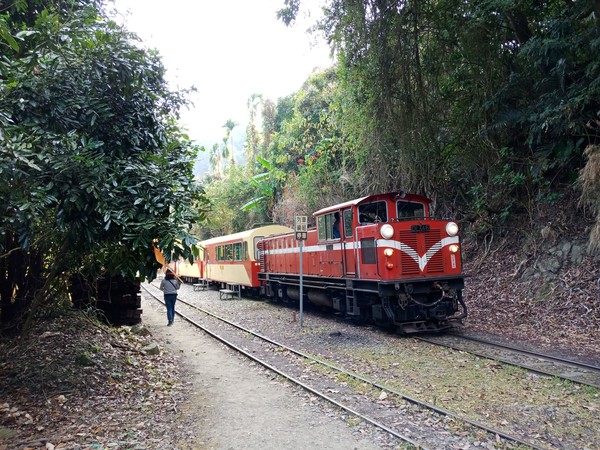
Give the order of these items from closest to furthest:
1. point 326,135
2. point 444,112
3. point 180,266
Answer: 1. point 444,112
2. point 326,135
3. point 180,266

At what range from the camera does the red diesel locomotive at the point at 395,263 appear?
10133 millimetres

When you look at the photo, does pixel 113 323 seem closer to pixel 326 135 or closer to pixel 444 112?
pixel 444 112

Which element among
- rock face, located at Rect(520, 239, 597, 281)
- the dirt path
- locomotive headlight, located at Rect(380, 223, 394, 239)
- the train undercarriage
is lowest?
the dirt path

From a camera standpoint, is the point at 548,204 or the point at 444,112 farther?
the point at 444,112

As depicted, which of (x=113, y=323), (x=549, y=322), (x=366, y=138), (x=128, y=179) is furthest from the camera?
(x=366, y=138)

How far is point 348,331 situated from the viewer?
11383 millimetres

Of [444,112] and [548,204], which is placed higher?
[444,112]

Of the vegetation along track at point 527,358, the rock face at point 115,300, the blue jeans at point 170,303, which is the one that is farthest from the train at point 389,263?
the rock face at point 115,300

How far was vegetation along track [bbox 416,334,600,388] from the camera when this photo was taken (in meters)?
6.85

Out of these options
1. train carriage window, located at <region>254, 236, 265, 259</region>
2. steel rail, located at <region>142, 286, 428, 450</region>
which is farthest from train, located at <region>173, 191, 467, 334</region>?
train carriage window, located at <region>254, 236, 265, 259</region>

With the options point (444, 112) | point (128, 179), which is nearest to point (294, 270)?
point (444, 112)

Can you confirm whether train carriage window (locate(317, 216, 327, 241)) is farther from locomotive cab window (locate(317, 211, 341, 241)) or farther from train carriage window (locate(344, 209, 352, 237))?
train carriage window (locate(344, 209, 352, 237))

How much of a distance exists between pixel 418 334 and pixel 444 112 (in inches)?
297

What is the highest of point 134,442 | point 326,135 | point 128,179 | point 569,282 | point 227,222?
point 326,135
